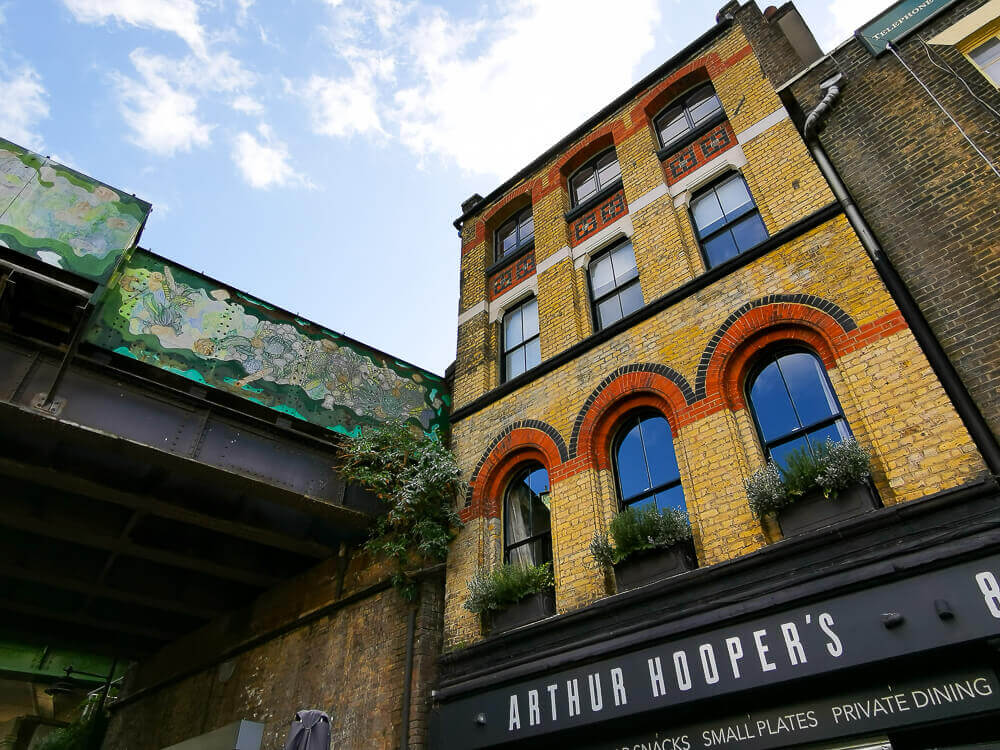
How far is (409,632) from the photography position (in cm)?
907

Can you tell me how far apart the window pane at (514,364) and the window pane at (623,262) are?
7.32ft

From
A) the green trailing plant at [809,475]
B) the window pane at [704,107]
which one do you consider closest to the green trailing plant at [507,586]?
the green trailing plant at [809,475]

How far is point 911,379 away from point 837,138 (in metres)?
4.29

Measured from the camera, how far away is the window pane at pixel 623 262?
10.7 m

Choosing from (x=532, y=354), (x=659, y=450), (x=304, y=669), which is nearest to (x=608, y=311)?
(x=532, y=354)

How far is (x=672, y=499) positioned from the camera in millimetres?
7855

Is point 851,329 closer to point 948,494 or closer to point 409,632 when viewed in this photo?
point 948,494

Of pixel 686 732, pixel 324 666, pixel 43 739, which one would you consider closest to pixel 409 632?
pixel 324 666

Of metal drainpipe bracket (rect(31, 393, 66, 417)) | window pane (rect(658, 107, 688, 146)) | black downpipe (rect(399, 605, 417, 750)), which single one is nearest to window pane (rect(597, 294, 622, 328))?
window pane (rect(658, 107, 688, 146))

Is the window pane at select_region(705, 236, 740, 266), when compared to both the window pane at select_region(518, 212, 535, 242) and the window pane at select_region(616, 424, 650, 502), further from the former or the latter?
the window pane at select_region(518, 212, 535, 242)

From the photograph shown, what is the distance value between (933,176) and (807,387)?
306cm

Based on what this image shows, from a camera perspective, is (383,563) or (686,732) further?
(383,563)

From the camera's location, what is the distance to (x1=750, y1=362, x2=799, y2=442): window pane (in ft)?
23.9

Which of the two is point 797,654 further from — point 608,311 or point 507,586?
point 608,311
